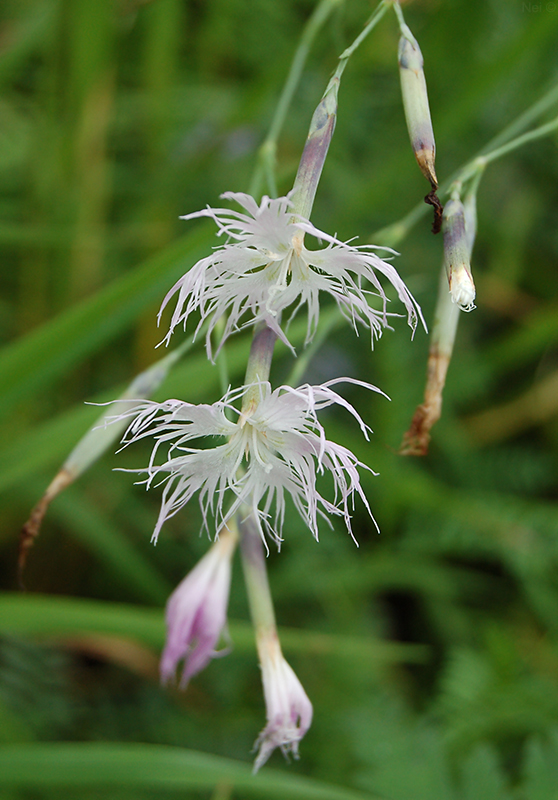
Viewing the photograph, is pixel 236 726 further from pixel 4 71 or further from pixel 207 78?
pixel 207 78

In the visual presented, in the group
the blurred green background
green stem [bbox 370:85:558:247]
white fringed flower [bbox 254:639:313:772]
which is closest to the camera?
white fringed flower [bbox 254:639:313:772]

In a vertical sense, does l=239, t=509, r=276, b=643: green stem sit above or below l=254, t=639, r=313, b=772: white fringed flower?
above

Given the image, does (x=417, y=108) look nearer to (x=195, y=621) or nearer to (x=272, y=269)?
(x=272, y=269)

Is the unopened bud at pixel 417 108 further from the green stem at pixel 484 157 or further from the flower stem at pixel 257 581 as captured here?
the flower stem at pixel 257 581

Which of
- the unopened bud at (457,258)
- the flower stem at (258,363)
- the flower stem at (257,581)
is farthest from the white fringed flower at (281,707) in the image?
the unopened bud at (457,258)

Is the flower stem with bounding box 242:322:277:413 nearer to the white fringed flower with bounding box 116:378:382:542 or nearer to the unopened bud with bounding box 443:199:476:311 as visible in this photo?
the white fringed flower with bounding box 116:378:382:542

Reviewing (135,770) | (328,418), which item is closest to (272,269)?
(135,770)

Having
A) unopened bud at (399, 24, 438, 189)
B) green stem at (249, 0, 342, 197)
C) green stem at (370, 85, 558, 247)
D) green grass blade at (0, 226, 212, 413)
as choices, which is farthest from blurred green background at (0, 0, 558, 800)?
unopened bud at (399, 24, 438, 189)
